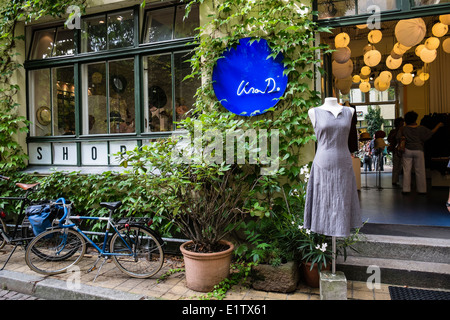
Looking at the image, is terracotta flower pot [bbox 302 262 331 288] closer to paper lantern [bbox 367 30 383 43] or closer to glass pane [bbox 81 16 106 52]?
glass pane [bbox 81 16 106 52]

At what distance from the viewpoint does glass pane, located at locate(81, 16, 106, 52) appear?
5781 millimetres

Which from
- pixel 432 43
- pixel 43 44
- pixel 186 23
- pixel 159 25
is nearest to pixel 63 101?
pixel 43 44

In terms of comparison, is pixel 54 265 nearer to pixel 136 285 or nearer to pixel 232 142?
pixel 136 285

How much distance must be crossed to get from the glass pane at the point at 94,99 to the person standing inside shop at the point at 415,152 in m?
6.40

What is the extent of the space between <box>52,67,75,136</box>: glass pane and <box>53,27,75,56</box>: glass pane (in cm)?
31

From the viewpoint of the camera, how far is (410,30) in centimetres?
580

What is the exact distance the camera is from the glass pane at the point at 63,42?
6047mm

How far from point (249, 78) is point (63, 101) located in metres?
3.75

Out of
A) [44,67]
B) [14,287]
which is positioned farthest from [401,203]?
[44,67]

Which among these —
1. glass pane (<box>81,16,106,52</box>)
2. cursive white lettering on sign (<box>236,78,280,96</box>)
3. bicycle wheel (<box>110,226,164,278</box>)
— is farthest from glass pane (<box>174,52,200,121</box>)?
bicycle wheel (<box>110,226,164,278</box>)

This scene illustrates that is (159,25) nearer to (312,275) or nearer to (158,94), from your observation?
(158,94)

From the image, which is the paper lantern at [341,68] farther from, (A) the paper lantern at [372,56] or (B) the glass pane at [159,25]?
(B) the glass pane at [159,25]

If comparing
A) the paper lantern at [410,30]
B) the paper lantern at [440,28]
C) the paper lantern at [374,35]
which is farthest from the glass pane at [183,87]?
the paper lantern at [440,28]

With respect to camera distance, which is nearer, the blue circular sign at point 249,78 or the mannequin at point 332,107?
the mannequin at point 332,107
